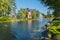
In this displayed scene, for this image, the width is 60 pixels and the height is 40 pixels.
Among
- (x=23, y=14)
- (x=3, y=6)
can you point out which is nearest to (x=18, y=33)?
(x=3, y=6)

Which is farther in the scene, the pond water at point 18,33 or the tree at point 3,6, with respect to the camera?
the tree at point 3,6

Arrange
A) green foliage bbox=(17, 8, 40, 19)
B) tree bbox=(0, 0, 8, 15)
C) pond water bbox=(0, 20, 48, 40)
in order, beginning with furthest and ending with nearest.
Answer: green foliage bbox=(17, 8, 40, 19)
tree bbox=(0, 0, 8, 15)
pond water bbox=(0, 20, 48, 40)

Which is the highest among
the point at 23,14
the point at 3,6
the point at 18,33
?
the point at 3,6

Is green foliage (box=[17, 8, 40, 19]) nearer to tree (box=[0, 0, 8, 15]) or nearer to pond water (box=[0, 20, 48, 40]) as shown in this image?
tree (box=[0, 0, 8, 15])

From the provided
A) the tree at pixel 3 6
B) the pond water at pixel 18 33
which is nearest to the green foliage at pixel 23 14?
the tree at pixel 3 6

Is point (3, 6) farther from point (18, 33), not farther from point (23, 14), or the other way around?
point (18, 33)

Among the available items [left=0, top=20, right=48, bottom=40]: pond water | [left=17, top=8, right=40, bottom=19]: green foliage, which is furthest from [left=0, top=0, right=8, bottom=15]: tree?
[left=0, top=20, right=48, bottom=40]: pond water

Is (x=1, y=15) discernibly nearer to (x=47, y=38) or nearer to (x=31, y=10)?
(x=31, y=10)

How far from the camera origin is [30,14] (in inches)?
4523

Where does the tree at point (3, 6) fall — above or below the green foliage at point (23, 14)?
above

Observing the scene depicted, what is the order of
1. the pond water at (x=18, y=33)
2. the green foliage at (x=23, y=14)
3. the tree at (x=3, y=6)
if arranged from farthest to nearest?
1. the green foliage at (x=23, y=14)
2. the tree at (x=3, y=6)
3. the pond water at (x=18, y=33)

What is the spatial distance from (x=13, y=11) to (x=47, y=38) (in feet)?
211

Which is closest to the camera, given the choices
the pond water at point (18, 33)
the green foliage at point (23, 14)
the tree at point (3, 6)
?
the pond water at point (18, 33)

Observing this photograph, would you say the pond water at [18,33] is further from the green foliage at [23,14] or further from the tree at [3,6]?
the green foliage at [23,14]
